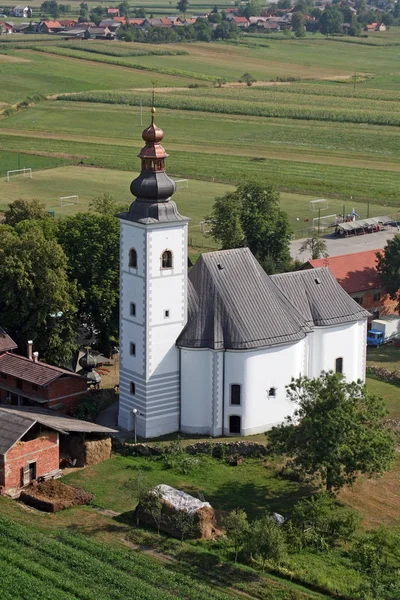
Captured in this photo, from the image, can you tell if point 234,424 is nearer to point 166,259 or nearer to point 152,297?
point 152,297

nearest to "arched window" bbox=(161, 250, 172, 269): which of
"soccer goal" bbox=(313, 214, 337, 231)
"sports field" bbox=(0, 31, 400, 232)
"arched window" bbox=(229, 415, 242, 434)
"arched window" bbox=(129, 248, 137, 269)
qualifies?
"arched window" bbox=(129, 248, 137, 269)

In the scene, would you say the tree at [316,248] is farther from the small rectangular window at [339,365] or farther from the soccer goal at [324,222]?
the small rectangular window at [339,365]

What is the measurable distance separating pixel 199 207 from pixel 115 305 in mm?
42654

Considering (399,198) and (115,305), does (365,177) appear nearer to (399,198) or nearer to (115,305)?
(399,198)

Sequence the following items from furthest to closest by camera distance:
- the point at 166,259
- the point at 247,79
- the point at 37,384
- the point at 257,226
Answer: the point at 247,79
the point at 257,226
the point at 37,384
the point at 166,259

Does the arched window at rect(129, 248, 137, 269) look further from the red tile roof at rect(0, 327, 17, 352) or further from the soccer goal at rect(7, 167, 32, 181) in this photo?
the soccer goal at rect(7, 167, 32, 181)

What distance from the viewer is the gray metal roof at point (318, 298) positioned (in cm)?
5844

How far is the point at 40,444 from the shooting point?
163 feet

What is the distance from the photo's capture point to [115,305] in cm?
6212

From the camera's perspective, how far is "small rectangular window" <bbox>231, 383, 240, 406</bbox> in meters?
54.8

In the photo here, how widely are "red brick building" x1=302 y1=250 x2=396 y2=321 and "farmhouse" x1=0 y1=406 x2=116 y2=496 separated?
82.7 feet

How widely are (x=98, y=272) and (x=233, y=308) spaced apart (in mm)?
10618

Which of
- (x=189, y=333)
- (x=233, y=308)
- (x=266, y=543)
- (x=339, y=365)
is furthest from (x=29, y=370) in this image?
(x=266, y=543)

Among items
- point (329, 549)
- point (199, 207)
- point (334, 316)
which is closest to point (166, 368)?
point (334, 316)
